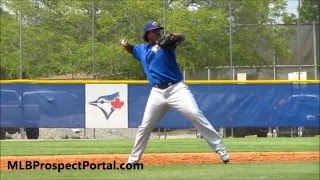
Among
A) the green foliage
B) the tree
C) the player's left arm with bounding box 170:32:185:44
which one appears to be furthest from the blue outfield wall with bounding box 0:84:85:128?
the player's left arm with bounding box 170:32:185:44

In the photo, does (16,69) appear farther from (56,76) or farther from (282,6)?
(282,6)

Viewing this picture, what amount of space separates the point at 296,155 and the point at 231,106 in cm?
832

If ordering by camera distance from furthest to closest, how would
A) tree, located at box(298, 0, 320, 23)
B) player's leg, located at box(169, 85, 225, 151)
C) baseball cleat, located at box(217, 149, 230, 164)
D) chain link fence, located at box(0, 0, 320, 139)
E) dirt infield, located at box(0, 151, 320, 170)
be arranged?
tree, located at box(298, 0, 320, 23), chain link fence, located at box(0, 0, 320, 139), dirt infield, located at box(0, 151, 320, 170), baseball cleat, located at box(217, 149, 230, 164), player's leg, located at box(169, 85, 225, 151)

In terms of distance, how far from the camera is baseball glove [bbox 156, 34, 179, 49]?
9.63 metres

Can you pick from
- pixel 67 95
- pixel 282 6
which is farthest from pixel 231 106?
pixel 282 6

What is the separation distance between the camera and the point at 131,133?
70.4 ft

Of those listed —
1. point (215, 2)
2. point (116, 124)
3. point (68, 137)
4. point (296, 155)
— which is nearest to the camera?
point (296, 155)

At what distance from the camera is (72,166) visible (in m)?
10.6

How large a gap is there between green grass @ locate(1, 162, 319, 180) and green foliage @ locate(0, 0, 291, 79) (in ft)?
53.7

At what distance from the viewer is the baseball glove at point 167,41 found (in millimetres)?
9633

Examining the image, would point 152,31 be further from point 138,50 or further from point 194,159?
point 194,159

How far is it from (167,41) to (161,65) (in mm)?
293

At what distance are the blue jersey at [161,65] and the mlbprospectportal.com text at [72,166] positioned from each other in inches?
40.4

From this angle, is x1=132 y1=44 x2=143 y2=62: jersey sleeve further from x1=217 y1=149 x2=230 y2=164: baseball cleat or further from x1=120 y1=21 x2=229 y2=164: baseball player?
x1=217 y1=149 x2=230 y2=164: baseball cleat
